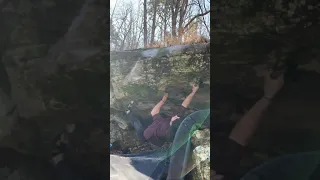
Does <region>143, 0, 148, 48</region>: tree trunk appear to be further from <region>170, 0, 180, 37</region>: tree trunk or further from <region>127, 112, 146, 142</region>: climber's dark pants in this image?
<region>127, 112, 146, 142</region>: climber's dark pants

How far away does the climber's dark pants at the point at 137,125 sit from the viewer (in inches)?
63.6

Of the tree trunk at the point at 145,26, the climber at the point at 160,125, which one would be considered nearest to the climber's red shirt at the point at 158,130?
the climber at the point at 160,125

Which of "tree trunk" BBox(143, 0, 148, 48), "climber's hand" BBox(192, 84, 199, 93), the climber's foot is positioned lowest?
the climber's foot

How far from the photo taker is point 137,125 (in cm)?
163
